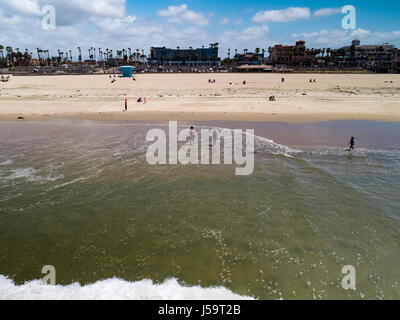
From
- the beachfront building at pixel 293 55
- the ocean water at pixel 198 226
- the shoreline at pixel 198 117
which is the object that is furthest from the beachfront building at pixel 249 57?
the ocean water at pixel 198 226

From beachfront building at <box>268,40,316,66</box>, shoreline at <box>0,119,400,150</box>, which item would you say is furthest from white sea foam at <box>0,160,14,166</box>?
beachfront building at <box>268,40,316,66</box>

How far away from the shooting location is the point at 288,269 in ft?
26.5

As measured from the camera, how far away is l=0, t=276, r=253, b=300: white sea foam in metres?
7.18

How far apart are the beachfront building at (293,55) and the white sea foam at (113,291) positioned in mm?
174208

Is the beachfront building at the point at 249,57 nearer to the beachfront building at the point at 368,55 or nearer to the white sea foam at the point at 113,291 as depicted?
the beachfront building at the point at 368,55

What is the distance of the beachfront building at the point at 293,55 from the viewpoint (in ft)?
540

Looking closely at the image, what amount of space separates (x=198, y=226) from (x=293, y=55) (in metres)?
184

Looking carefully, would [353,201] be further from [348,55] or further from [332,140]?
[348,55]

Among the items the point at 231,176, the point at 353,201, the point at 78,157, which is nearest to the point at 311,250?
the point at 353,201

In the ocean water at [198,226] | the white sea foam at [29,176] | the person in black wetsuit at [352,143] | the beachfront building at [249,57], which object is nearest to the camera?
the ocean water at [198,226]

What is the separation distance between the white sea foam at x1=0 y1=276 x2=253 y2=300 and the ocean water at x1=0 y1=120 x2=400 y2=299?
30 millimetres

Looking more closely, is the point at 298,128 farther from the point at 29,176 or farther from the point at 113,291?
the point at 113,291

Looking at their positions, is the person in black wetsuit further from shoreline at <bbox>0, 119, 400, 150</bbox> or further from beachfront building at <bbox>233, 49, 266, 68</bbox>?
beachfront building at <bbox>233, 49, 266, 68</bbox>
